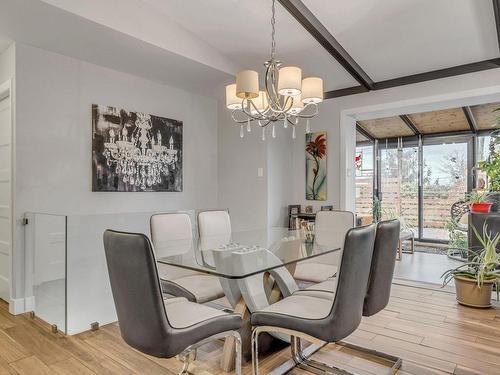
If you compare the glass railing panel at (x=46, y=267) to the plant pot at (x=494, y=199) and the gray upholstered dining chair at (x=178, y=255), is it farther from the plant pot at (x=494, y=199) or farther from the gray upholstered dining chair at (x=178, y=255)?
the plant pot at (x=494, y=199)

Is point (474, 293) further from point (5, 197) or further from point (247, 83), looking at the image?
point (5, 197)

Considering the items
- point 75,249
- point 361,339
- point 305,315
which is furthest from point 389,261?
point 75,249

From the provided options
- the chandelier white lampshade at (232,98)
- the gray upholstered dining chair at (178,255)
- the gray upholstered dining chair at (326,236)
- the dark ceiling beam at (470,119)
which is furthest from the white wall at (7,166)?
the dark ceiling beam at (470,119)

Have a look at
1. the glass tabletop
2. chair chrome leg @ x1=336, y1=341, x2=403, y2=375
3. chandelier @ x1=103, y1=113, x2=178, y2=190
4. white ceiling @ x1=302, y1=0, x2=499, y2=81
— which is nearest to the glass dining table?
the glass tabletop

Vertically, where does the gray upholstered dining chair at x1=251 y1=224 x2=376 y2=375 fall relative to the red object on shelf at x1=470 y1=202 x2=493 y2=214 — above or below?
below

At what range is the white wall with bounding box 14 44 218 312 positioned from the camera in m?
3.21

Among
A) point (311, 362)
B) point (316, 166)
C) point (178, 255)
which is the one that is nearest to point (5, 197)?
point (178, 255)

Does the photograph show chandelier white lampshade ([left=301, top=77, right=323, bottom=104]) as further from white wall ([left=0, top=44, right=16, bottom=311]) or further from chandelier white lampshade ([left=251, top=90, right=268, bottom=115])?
white wall ([left=0, top=44, right=16, bottom=311])

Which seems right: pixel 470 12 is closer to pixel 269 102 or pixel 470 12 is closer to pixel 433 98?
pixel 433 98

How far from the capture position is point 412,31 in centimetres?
321

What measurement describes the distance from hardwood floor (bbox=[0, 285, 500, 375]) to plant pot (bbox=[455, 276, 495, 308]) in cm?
9

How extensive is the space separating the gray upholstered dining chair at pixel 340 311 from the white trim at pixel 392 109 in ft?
9.62

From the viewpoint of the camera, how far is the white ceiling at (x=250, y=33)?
3114 mm

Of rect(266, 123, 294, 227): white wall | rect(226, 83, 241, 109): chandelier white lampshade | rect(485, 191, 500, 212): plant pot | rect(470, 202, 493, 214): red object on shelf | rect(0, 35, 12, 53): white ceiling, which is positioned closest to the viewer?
rect(226, 83, 241, 109): chandelier white lampshade
